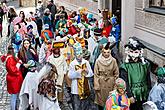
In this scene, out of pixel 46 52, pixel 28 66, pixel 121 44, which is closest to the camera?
pixel 28 66

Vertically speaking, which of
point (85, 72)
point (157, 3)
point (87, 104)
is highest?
point (157, 3)

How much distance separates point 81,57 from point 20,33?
5748mm

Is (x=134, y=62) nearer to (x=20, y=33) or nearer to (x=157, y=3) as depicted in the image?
(x=157, y=3)

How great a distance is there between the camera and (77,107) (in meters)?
9.83

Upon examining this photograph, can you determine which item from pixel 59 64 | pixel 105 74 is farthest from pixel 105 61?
pixel 59 64

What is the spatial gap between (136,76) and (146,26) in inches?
170

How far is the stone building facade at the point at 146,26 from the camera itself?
10977 millimetres

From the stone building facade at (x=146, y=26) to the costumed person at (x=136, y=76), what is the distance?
1.84m

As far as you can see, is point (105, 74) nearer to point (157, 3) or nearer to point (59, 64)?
point (59, 64)

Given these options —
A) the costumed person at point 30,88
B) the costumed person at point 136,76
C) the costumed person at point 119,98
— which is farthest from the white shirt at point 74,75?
the costumed person at point 119,98

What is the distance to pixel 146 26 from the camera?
1238cm

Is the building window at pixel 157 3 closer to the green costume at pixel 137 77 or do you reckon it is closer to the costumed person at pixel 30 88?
the green costume at pixel 137 77

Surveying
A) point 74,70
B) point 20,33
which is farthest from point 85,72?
point 20,33

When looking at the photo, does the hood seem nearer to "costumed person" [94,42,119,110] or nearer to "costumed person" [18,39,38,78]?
"costumed person" [94,42,119,110]
